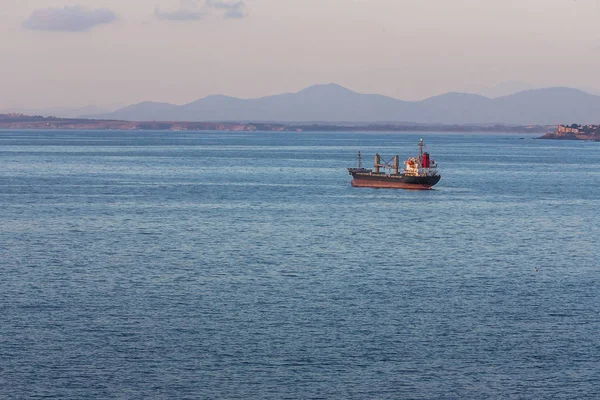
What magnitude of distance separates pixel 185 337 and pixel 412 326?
25.9 ft

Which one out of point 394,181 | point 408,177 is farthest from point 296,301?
point 394,181

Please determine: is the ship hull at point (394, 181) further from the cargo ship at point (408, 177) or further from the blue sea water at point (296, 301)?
the blue sea water at point (296, 301)

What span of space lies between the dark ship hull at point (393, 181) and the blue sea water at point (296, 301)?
65.2ft

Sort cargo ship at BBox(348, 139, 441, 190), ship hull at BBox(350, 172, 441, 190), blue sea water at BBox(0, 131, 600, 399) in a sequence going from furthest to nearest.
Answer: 1. cargo ship at BBox(348, 139, 441, 190)
2. ship hull at BBox(350, 172, 441, 190)
3. blue sea water at BBox(0, 131, 600, 399)

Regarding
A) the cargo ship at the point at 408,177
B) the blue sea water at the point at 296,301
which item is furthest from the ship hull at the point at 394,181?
the blue sea water at the point at 296,301

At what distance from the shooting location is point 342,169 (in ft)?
456

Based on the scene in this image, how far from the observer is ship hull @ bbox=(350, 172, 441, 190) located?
97250 mm

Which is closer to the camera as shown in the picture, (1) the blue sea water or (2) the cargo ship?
(1) the blue sea water

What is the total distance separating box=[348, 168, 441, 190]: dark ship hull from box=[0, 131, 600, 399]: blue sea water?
19.9m

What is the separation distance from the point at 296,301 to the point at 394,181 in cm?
6184

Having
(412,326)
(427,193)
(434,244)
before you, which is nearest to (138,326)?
(412,326)

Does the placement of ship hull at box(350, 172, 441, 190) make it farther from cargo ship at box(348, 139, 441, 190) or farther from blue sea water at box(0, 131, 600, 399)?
blue sea water at box(0, 131, 600, 399)

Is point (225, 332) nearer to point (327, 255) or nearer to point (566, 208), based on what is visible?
point (327, 255)

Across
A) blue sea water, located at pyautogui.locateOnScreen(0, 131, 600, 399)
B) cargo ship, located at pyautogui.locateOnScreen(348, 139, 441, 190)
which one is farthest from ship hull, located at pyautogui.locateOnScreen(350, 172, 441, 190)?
blue sea water, located at pyautogui.locateOnScreen(0, 131, 600, 399)
